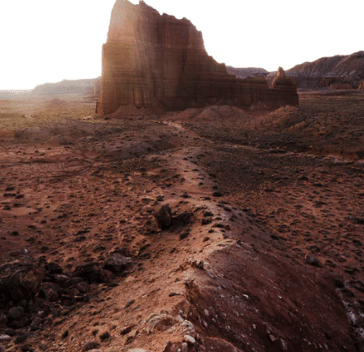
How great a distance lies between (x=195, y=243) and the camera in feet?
20.1

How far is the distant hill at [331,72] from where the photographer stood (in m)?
86.2

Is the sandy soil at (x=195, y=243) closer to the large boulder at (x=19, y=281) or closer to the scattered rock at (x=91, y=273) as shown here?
the scattered rock at (x=91, y=273)

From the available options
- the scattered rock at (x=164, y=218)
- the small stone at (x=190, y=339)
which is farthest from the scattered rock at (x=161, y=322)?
the scattered rock at (x=164, y=218)

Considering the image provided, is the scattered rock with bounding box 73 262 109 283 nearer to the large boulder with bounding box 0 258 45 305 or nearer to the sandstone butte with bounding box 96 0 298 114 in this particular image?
the large boulder with bounding box 0 258 45 305

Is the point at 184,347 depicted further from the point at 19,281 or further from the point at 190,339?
the point at 19,281

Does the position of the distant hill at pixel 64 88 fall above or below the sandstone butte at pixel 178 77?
below

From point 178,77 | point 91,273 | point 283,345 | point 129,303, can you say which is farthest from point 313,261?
point 178,77

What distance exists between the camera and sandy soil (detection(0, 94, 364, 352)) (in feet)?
12.3

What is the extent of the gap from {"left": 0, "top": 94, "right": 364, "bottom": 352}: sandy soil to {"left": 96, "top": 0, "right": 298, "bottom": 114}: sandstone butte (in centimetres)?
2075

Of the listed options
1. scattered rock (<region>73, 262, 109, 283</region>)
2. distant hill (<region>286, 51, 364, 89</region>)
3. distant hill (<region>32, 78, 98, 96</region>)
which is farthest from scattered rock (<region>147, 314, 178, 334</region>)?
distant hill (<region>32, 78, 98, 96</region>)

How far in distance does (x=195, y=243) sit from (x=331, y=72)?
386 ft

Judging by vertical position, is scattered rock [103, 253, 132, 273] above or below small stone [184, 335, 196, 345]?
below

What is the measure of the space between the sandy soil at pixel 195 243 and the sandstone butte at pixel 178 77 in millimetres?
20748

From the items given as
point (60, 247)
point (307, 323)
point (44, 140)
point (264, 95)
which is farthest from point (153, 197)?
point (264, 95)
